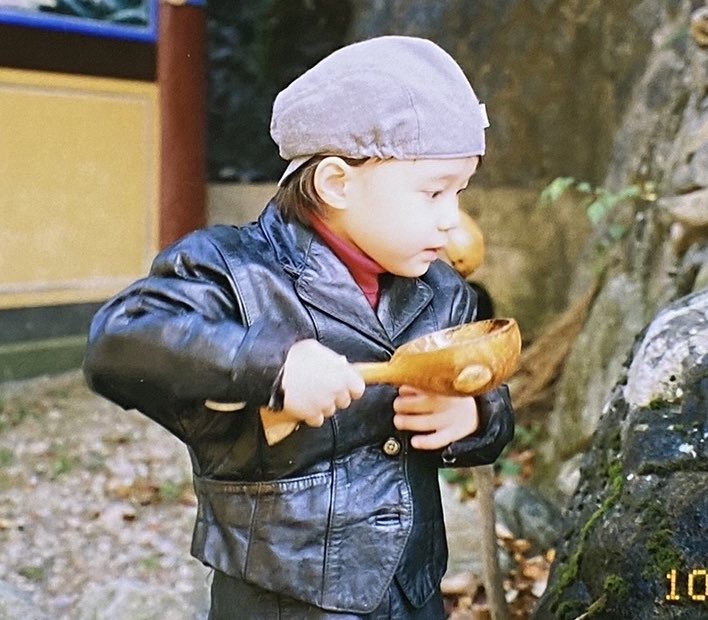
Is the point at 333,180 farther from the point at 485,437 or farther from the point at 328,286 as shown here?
the point at 485,437

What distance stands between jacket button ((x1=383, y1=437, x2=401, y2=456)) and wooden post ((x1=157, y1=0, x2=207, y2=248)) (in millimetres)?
2971

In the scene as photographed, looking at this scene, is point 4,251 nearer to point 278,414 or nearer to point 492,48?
point 492,48

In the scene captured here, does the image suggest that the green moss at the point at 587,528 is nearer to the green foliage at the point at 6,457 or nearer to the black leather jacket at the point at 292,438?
the black leather jacket at the point at 292,438

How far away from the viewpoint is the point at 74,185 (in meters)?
4.07

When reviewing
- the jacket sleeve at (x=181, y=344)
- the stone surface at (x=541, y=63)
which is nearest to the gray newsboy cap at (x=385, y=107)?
the jacket sleeve at (x=181, y=344)

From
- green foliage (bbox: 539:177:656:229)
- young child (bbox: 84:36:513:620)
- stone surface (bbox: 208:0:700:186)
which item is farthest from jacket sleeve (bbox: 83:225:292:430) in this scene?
stone surface (bbox: 208:0:700:186)

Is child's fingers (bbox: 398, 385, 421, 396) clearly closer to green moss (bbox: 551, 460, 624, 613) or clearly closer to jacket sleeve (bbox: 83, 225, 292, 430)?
jacket sleeve (bbox: 83, 225, 292, 430)

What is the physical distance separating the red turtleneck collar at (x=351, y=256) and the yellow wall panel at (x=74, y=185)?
3001mm

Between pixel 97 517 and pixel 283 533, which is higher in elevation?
pixel 283 533

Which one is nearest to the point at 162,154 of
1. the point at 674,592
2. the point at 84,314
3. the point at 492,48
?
the point at 84,314

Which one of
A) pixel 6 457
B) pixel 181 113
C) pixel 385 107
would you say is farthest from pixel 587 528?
pixel 181 113

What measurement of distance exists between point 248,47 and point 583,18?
64.7 inches

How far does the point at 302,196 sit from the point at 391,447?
366 millimetres

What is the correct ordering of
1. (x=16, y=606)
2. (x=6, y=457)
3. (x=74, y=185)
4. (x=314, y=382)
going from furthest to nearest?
(x=74, y=185) < (x=6, y=457) < (x=16, y=606) < (x=314, y=382)
